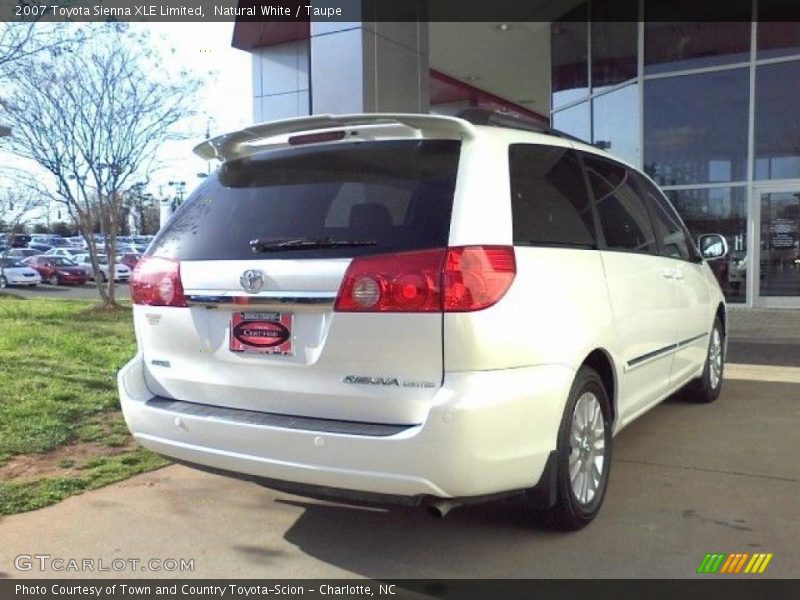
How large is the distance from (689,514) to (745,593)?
0.78 meters

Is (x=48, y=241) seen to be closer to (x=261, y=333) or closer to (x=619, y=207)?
(x=619, y=207)

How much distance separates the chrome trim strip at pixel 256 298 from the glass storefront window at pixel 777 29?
13297 millimetres

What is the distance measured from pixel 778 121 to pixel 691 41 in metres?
2.22

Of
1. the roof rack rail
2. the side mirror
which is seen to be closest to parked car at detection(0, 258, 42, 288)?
the side mirror

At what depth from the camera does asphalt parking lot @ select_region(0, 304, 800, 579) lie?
3.24 m

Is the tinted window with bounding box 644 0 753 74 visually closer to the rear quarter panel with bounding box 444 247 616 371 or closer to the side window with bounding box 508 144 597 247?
the side window with bounding box 508 144 597 247

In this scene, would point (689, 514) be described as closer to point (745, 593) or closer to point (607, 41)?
point (745, 593)

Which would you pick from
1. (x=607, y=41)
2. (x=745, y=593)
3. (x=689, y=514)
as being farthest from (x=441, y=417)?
(x=607, y=41)

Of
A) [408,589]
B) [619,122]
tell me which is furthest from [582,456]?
[619,122]

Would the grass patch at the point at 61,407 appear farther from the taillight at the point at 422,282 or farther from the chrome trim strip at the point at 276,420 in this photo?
the taillight at the point at 422,282

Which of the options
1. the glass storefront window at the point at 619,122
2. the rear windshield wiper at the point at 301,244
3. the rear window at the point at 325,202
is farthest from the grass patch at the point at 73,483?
the glass storefront window at the point at 619,122

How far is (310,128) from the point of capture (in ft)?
11.5

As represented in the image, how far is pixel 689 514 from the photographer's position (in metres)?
3.74

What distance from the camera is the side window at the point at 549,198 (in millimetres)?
3273
